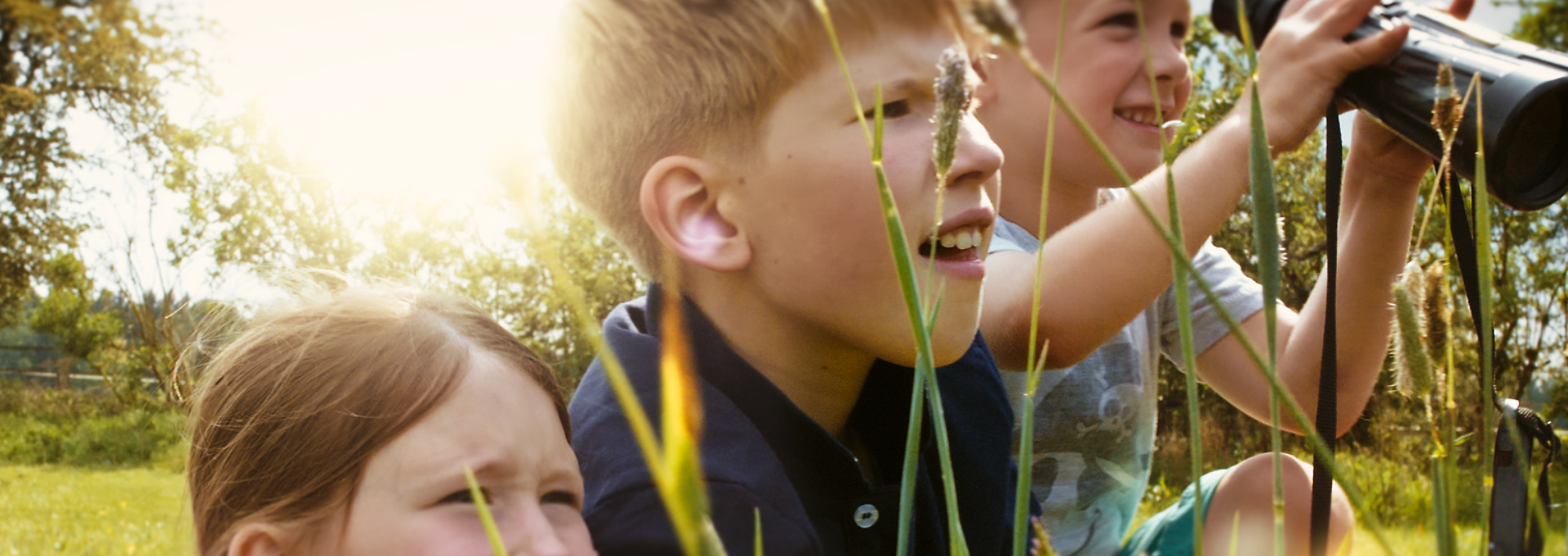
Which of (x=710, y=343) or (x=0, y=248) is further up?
(x=0, y=248)

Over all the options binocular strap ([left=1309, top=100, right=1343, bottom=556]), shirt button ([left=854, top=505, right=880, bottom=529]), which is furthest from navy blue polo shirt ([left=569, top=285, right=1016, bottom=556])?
binocular strap ([left=1309, top=100, right=1343, bottom=556])

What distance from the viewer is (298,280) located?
1142 millimetres

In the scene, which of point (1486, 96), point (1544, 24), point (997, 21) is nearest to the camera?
point (997, 21)

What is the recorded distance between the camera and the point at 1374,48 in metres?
0.88

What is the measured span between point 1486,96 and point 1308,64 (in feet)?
0.67

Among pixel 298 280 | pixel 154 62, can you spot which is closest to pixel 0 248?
pixel 154 62

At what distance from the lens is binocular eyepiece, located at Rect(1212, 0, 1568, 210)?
739 mm

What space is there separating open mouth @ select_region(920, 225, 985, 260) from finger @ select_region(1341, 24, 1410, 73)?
37cm

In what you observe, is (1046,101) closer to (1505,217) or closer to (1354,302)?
(1354,302)

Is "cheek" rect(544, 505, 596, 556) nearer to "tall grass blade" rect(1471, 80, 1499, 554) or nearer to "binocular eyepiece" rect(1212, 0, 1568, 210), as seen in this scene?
"tall grass blade" rect(1471, 80, 1499, 554)

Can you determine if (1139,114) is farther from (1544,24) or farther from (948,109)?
(1544,24)

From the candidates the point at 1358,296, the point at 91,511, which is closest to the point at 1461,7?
the point at 1358,296

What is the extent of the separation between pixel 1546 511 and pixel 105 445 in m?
12.3

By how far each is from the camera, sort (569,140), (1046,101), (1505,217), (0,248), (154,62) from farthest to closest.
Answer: (0,248) < (154,62) < (1505,217) < (1046,101) < (569,140)
